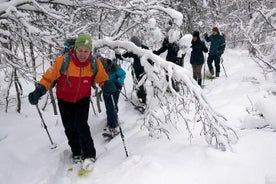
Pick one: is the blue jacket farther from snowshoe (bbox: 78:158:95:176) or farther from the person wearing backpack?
snowshoe (bbox: 78:158:95:176)

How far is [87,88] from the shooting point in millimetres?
4680

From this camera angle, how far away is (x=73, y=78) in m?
4.50

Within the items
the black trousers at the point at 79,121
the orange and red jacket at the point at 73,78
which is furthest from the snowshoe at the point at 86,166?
the orange and red jacket at the point at 73,78

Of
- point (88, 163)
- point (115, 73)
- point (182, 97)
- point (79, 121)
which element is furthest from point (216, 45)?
point (88, 163)

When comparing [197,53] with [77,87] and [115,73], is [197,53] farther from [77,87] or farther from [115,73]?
[77,87]

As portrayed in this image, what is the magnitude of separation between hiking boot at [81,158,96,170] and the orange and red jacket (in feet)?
2.99

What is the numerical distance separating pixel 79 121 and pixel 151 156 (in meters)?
1.32

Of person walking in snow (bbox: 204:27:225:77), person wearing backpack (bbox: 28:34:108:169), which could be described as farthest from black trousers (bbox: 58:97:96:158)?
person walking in snow (bbox: 204:27:225:77)

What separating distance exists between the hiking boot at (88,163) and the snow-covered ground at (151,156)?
9 centimetres

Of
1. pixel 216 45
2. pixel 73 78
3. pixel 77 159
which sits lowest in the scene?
pixel 77 159

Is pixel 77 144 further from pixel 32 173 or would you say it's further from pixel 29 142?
pixel 29 142

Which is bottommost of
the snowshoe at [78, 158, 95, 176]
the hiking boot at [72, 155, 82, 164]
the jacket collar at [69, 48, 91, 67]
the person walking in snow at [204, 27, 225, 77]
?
the hiking boot at [72, 155, 82, 164]

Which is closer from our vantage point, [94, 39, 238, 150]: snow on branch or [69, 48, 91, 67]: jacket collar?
[94, 39, 238, 150]: snow on branch

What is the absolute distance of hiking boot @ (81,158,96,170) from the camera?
179 inches
